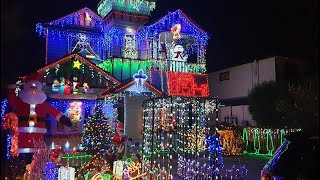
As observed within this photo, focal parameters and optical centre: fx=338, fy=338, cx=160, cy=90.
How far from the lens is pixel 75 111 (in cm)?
1861

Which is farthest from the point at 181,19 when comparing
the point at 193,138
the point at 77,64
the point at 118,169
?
the point at 118,169

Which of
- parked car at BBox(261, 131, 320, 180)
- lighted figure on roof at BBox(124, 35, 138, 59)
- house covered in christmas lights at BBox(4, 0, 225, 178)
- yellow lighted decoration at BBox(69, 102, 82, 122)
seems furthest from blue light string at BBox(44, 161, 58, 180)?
lighted figure on roof at BBox(124, 35, 138, 59)

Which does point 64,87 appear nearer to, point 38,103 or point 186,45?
point 38,103

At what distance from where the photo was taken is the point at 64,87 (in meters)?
18.0

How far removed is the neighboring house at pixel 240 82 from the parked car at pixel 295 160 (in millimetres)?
19532

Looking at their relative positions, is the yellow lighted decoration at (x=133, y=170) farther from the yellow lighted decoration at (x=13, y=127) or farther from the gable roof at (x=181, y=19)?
the gable roof at (x=181, y=19)

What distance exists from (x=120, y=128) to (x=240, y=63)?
1998 cm

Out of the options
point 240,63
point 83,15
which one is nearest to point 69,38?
point 83,15

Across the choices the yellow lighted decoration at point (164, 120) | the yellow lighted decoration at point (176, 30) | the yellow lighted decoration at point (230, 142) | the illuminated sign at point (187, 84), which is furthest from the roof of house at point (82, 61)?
the yellow lighted decoration at point (230, 142)

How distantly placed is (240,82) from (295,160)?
2435cm

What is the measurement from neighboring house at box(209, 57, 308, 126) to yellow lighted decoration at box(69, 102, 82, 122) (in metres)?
14.6

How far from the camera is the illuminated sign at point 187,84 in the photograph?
2173 cm

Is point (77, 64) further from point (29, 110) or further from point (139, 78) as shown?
point (29, 110)

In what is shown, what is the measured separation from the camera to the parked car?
583 centimetres
